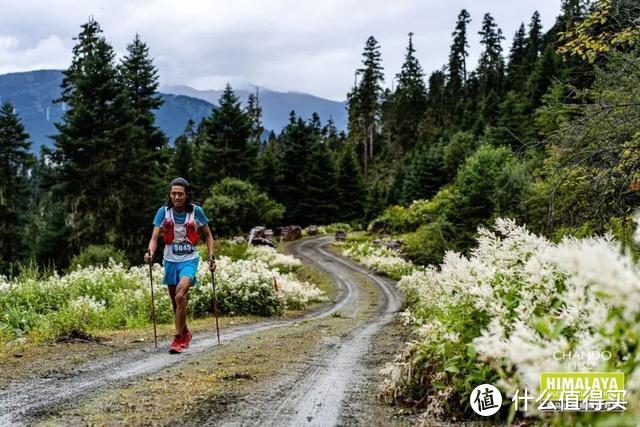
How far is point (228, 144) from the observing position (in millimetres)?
57375

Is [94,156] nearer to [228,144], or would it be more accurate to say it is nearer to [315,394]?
[228,144]

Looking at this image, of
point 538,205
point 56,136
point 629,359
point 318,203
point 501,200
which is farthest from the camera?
point 318,203

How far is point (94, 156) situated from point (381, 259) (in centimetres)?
2136

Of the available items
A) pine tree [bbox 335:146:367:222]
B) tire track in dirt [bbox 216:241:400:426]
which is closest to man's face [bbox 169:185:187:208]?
tire track in dirt [bbox 216:241:400:426]

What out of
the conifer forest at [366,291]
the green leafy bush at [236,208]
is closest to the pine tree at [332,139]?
the green leafy bush at [236,208]

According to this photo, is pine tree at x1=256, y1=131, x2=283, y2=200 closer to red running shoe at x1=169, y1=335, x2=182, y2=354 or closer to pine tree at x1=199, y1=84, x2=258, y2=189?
pine tree at x1=199, y1=84, x2=258, y2=189

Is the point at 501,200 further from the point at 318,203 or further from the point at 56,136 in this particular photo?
the point at 318,203

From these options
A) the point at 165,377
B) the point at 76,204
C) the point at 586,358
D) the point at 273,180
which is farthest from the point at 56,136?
the point at 586,358

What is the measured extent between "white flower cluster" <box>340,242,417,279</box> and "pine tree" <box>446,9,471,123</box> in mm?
56615

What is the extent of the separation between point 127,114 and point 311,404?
3668cm

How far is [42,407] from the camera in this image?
420 centimetres

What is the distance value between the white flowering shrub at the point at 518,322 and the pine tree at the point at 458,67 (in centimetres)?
8594

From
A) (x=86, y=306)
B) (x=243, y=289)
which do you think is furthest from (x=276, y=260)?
(x=86, y=306)

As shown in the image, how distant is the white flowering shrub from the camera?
1.87m
